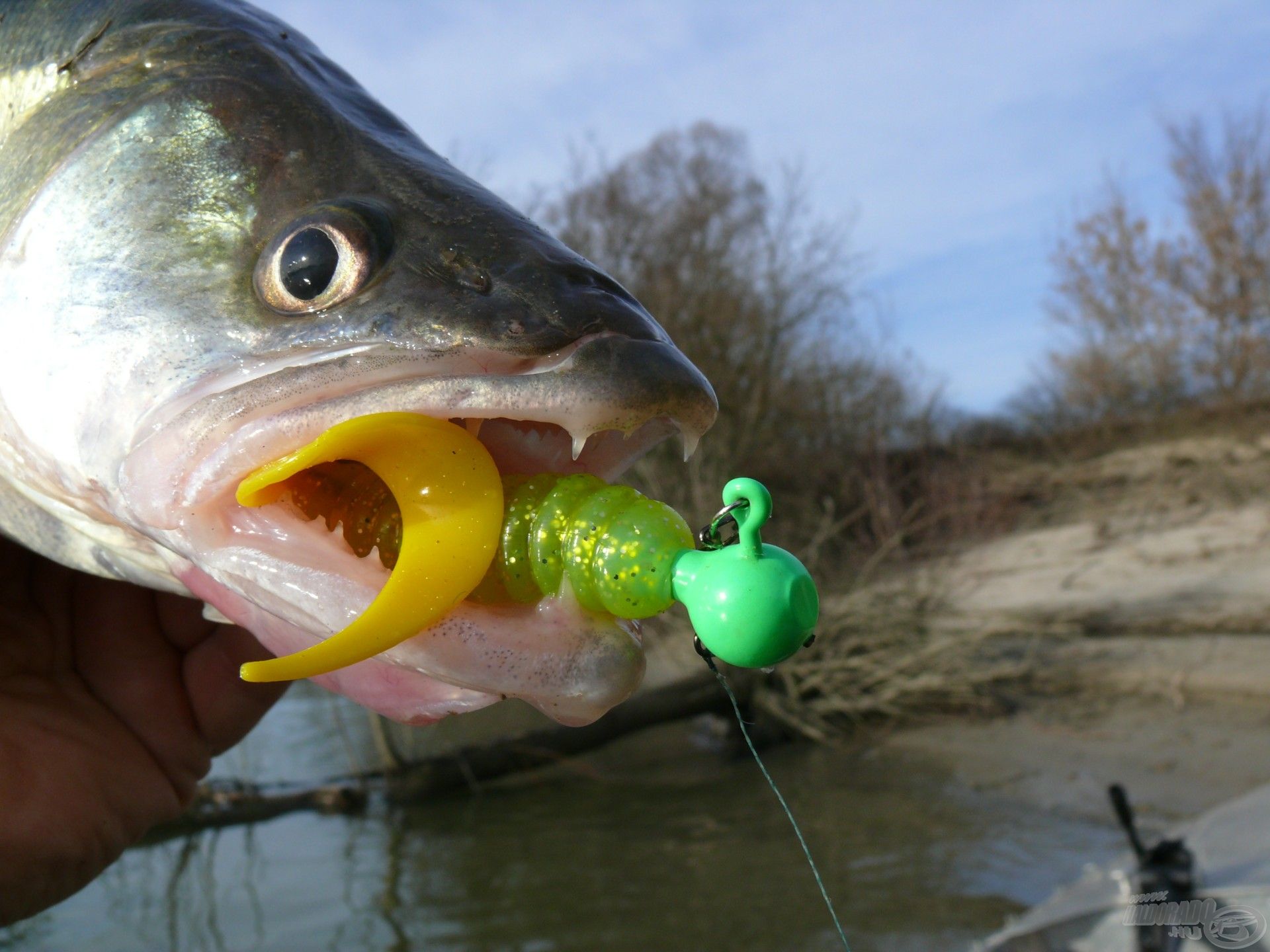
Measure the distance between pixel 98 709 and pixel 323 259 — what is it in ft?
4.44

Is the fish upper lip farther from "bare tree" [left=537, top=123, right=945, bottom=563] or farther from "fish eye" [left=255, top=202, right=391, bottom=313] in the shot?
"bare tree" [left=537, top=123, right=945, bottom=563]

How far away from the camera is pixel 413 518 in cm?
115

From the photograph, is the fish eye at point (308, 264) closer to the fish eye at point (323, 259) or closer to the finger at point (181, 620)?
the fish eye at point (323, 259)

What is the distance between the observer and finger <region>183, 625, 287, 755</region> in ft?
7.09

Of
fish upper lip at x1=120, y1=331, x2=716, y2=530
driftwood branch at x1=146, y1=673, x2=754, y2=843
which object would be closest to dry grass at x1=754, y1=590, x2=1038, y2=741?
driftwood branch at x1=146, y1=673, x2=754, y2=843

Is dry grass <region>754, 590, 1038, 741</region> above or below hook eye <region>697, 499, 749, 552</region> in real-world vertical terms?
below

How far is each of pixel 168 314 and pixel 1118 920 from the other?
13.0 ft

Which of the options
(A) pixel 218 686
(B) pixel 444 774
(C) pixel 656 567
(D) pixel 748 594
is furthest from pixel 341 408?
(B) pixel 444 774

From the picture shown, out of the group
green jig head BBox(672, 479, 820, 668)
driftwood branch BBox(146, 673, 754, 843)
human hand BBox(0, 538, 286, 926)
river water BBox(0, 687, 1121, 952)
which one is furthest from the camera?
driftwood branch BBox(146, 673, 754, 843)

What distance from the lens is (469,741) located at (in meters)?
9.66

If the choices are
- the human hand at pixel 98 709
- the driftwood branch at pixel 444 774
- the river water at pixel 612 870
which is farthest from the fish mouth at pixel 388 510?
the driftwood branch at pixel 444 774

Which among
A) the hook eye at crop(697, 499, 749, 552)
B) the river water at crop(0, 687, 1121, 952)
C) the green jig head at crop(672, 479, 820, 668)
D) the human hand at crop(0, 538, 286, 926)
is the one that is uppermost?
the hook eye at crop(697, 499, 749, 552)

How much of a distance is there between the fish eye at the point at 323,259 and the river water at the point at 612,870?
600 centimetres

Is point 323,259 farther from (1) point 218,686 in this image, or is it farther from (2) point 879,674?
(2) point 879,674
